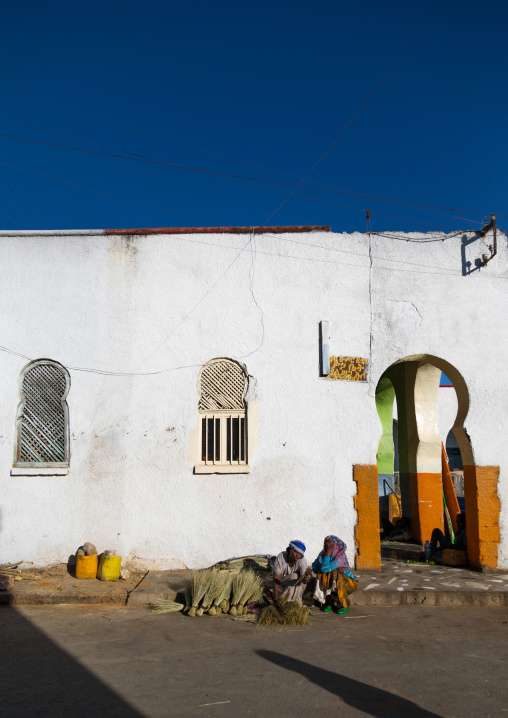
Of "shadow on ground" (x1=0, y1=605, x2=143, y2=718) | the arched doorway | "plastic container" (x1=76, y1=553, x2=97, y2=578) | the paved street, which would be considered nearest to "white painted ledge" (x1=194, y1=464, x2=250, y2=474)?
"plastic container" (x1=76, y1=553, x2=97, y2=578)

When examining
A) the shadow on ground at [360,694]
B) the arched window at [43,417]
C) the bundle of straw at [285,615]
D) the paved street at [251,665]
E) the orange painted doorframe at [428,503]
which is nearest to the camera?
the shadow on ground at [360,694]

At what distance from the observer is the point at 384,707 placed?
4250 mm

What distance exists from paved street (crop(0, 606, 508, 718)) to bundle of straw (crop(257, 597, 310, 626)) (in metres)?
0.13

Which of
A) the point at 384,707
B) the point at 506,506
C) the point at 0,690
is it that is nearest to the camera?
the point at 384,707

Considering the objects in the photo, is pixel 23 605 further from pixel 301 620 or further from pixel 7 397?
pixel 301 620

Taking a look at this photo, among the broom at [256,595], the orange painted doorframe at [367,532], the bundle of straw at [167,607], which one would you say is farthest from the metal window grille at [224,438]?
the bundle of straw at [167,607]

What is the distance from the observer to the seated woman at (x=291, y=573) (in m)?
7.22

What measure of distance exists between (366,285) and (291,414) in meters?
2.42

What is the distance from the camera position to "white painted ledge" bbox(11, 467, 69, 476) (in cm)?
896

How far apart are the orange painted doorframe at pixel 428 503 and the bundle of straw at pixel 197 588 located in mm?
6680

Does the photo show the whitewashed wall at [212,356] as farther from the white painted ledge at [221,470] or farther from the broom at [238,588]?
the broom at [238,588]

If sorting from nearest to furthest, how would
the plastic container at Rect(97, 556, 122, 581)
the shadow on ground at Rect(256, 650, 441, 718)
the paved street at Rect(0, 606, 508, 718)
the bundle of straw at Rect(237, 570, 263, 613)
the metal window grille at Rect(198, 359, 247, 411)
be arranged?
A: the shadow on ground at Rect(256, 650, 441, 718)
the paved street at Rect(0, 606, 508, 718)
the bundle of straw at Rect(237, 570, 263, 613)
the plastic container at Rect(97, 556, 122, 581)
the metal window grille at Rect(198, 359, 247, 411)

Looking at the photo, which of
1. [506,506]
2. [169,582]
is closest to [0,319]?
[169,582]

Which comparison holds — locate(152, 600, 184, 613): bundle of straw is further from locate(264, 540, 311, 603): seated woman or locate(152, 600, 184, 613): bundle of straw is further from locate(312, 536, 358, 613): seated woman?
locate(312, 536, 358, 613): seated woman
